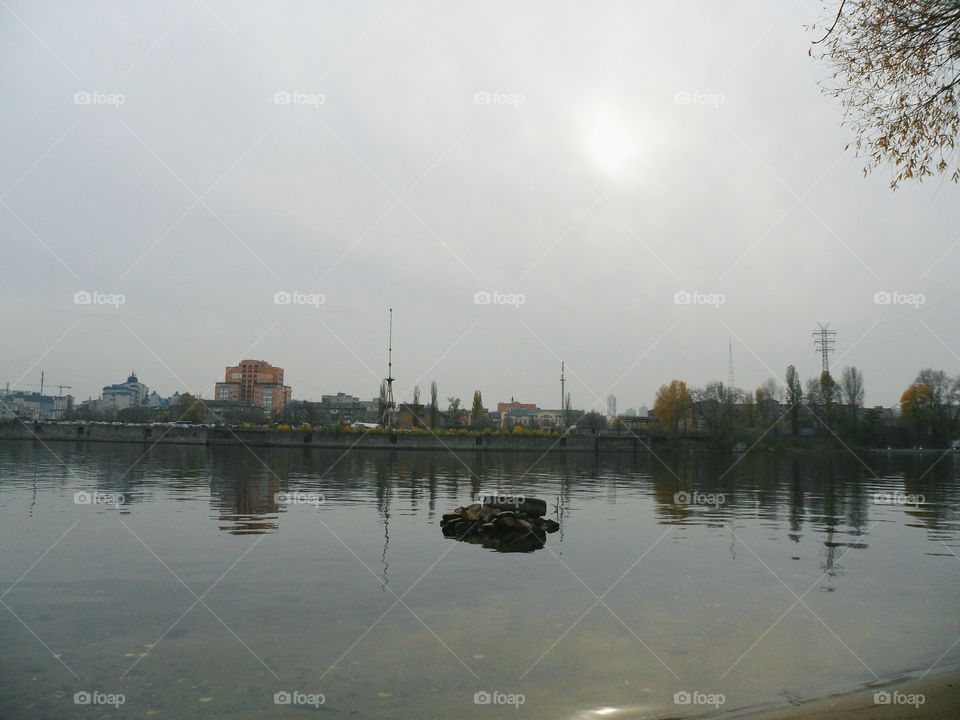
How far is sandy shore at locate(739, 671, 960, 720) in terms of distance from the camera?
25.5ft

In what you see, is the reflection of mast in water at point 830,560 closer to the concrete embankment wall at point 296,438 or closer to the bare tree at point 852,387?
the concrete embankment wall at point 296,438

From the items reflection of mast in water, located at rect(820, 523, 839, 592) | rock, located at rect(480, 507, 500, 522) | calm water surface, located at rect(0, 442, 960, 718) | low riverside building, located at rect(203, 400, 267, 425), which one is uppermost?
low riverside building, located at rect(203, 400, 267, 425)

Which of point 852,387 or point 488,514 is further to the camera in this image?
point 852,387

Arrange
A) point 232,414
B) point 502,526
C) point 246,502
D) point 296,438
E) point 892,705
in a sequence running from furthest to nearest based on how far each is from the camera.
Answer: point 232,414
point 296,438
point 246,502
point 502,526
point 892,705

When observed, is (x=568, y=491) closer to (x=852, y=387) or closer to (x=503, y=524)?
(x=503, y=524)

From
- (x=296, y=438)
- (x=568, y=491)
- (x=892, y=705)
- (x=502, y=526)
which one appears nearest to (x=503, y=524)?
(x=502, y=526)

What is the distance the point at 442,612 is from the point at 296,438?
118m

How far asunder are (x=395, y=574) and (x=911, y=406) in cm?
15237

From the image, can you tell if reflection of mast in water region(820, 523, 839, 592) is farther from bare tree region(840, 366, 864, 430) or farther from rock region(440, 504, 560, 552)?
bare tree region(840, 366, 864, 430)

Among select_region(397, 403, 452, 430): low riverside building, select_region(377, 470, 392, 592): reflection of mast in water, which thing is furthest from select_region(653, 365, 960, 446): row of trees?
select_region(377, 470, 392, 592): reflection of mast in water

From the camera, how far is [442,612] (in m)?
13.2

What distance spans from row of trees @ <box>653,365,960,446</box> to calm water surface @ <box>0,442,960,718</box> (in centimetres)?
12342

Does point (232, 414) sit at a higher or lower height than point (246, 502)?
higher

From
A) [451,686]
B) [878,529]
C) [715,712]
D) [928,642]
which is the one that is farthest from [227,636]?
[878,529]
